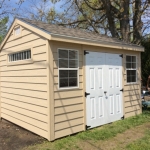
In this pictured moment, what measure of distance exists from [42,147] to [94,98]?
215 cm

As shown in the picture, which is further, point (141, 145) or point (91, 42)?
point (91, 42)

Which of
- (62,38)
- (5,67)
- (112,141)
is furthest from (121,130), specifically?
(5,67)

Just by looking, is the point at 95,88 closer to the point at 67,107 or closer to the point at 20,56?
the point at 67,107

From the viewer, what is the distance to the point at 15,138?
5156 millimetres

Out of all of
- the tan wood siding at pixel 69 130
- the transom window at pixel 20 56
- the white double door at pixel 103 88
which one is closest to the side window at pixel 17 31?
the transom window at pixel 20 56

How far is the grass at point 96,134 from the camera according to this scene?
14.6 ft

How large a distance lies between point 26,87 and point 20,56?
1.04m

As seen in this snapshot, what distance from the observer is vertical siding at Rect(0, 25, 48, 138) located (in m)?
4.93

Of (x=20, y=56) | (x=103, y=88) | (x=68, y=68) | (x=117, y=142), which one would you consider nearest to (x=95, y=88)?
(x=103, y=88)

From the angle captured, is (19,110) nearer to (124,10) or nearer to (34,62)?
(34,62)

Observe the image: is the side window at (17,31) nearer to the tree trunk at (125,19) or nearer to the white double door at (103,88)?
the white double door at (103,88)

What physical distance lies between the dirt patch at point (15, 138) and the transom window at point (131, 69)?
4.00 meters

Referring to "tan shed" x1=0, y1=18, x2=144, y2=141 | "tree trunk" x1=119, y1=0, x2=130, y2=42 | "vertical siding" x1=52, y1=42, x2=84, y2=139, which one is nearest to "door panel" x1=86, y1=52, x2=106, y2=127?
"tan shed" x1=0, y1=18, x2=144, y2=141

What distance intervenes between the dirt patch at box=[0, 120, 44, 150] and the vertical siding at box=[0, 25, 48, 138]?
0.16m
